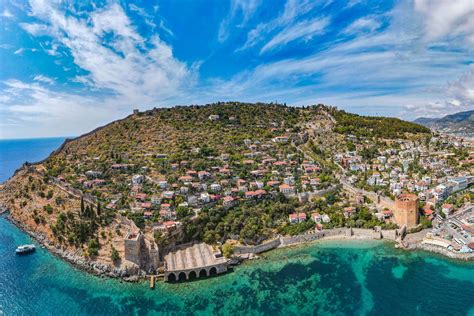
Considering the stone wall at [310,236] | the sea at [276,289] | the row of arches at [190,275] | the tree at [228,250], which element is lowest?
the sea at [276,289]

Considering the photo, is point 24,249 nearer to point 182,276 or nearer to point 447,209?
point 182,276

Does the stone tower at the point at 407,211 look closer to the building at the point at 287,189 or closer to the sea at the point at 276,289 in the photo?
the sea at the point at 276,289

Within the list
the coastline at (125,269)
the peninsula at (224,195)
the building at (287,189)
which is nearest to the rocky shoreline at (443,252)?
the coastline at (125,269)

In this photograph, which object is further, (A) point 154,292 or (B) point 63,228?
(B) point 63,228

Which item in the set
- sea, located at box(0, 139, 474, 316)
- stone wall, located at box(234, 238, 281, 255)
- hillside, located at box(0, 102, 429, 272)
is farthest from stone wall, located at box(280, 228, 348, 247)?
sea, located at box(0, 139, 474, 316)

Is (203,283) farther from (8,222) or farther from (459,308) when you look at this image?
(8,222)

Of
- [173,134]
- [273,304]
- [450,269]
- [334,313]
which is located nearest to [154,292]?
[273,304]
